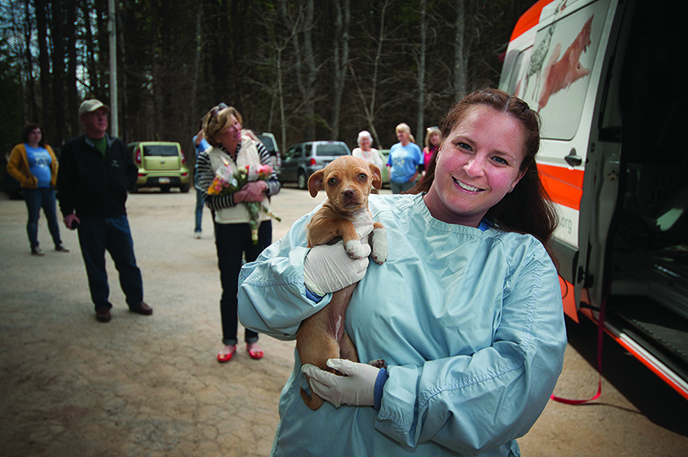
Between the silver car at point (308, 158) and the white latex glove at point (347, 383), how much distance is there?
1801 cm

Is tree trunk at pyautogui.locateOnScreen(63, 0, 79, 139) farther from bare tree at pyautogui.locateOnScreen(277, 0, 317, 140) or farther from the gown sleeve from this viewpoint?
the gown sleeve

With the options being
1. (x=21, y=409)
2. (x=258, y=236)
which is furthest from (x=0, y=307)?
(x=258, y=236)

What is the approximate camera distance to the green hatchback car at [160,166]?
1856 centimetres

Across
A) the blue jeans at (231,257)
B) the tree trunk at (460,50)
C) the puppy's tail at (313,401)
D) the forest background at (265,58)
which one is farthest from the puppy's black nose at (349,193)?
the forest background at (265,58)

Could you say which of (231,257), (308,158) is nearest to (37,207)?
(231,257)

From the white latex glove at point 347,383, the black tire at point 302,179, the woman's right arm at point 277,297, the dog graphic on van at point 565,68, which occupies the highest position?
the dog graphic on van at point 565,68

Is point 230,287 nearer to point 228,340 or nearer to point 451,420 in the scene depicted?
point 228,340

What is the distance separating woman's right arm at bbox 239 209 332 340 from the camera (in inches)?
64.4

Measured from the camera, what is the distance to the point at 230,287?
14.0ft

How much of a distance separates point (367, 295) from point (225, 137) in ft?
10.2

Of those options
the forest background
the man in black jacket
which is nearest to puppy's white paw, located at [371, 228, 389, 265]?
the man in black jacket

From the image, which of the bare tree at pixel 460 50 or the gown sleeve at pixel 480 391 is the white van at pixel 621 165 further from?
the bare tree at pixel 460 50

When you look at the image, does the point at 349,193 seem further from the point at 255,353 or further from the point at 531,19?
the point at 531,19

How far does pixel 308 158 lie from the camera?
2072 centimetres
